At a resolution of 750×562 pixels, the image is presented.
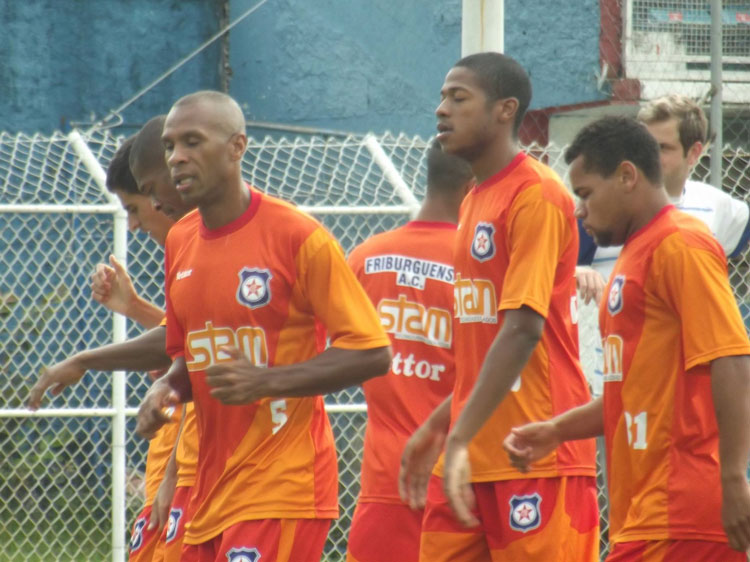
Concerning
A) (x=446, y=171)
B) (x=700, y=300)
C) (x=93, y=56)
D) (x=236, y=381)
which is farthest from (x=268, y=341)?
(x=93, y=56)

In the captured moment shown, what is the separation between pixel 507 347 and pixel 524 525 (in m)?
0.62

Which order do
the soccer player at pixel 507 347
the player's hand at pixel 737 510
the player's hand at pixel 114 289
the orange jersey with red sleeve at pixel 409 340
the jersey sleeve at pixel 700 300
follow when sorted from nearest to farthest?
1. the player's hand at pixel 737 510
2. the jersey sleeve at pixel 700 300
3. the soccer player at pixel 507 347
4. the orange jersey with red sleeve at pixel 409 340
5. the player's hand at pixel 114 289

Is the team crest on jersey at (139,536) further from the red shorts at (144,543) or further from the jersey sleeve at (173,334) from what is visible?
the jersey sleeve at (173,334)

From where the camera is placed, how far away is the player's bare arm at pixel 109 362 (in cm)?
520

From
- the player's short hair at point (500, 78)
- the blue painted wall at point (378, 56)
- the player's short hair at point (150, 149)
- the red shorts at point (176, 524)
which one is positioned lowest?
the red shorts at point (176, 524)

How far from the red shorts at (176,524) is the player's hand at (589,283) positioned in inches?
67.5

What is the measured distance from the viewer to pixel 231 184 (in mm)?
4520

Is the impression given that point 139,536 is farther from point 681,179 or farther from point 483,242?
point 681,179

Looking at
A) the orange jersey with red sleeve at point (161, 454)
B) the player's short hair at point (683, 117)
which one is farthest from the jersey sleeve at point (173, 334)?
the player's short hair at point (683, 117)

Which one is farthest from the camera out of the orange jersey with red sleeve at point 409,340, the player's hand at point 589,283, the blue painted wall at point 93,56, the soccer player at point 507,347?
the blue painted wall at point 93,56

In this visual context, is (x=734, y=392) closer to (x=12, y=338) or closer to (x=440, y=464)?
(x=440, y=464)

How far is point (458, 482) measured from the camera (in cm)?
405

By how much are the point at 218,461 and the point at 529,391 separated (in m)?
1.05

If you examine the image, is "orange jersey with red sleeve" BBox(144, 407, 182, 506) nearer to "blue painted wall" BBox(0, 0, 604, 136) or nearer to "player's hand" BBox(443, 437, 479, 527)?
"player's hand" BBox(443, 437, 479, 527)
